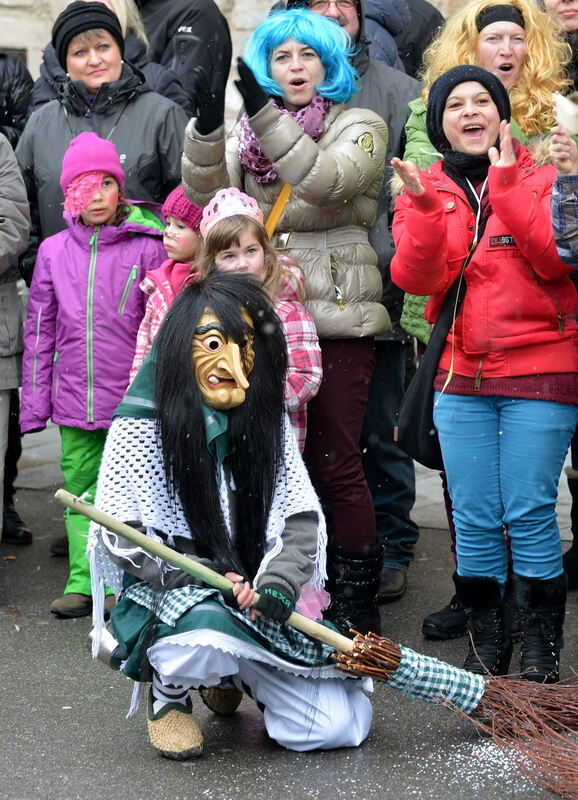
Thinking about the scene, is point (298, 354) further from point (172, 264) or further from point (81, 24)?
point (81, 24)

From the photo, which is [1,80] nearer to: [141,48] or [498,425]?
[141,48]

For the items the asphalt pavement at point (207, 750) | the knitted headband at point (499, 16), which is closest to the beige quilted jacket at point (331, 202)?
the knitted headband at point (499, 16)

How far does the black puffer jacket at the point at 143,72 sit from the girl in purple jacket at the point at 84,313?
90cm

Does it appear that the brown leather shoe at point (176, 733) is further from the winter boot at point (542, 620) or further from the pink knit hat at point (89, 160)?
the pink knit hat at point (89, 160)

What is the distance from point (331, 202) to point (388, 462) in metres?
1.31

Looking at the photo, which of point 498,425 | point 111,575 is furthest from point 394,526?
point 111,575

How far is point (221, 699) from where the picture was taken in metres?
3.93

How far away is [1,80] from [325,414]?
274 centimetres

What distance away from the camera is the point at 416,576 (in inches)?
213

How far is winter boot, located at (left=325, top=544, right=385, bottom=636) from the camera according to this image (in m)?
4.52

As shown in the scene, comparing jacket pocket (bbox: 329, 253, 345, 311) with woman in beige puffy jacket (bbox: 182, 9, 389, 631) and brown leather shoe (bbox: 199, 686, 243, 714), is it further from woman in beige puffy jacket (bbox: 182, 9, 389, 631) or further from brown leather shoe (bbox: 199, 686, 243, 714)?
brown leather shoe (bbox: 199, 686, 243, 714)

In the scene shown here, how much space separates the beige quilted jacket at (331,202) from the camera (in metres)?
4.40

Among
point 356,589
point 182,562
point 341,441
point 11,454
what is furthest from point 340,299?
→ point 11,454

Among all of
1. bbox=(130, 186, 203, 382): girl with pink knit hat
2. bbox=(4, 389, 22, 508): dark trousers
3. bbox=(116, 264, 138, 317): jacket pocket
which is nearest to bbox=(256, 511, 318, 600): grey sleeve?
bbox=(130, 186, 203, 382): girl with pink knit hat
